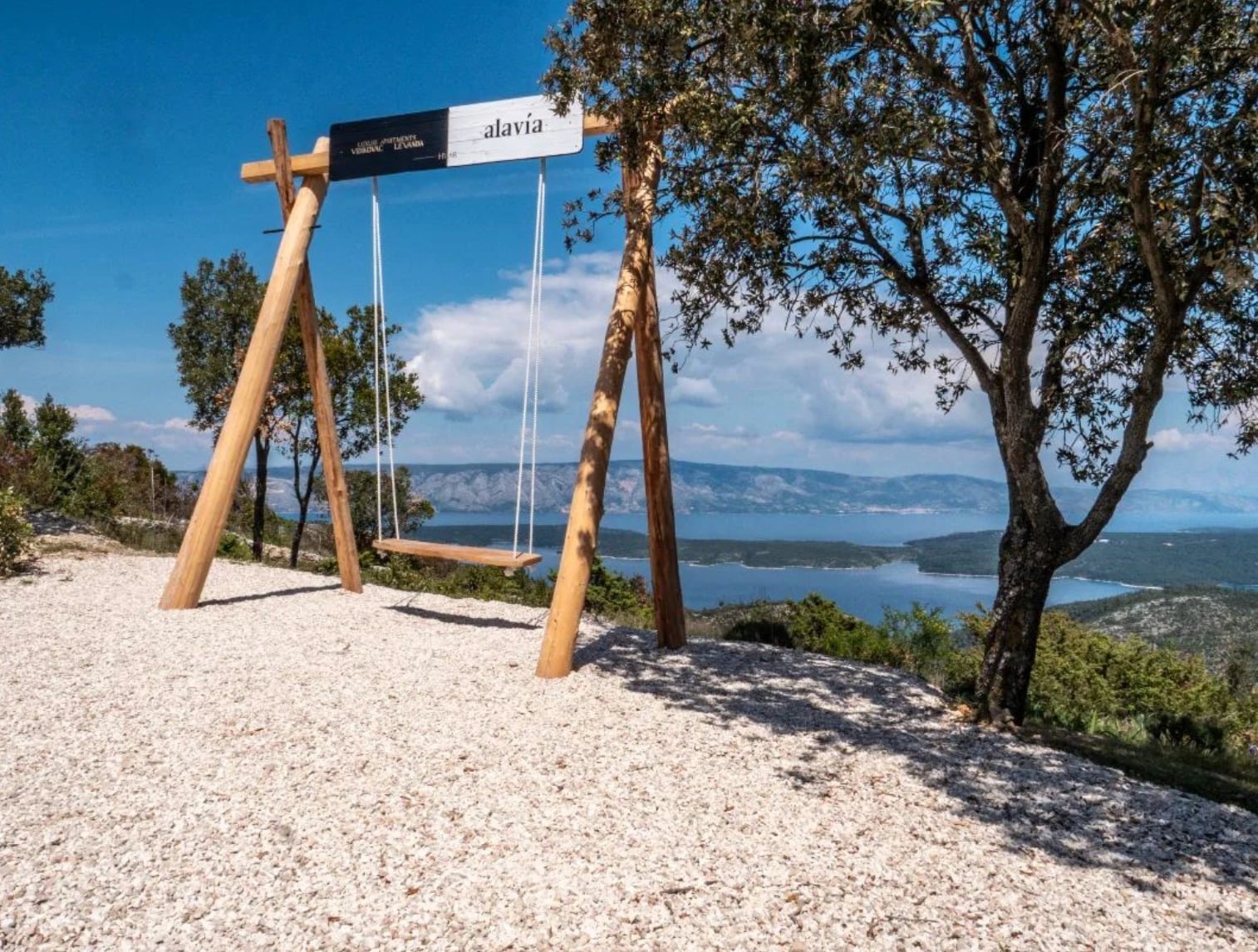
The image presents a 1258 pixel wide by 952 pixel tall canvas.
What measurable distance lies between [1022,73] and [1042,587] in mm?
3664

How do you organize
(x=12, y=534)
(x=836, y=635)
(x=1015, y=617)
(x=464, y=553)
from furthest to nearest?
(x=12, y=534) → (x=836, y=635) → (x=464, y=553) → (x=1015, y=617)

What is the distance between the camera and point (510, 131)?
760cm

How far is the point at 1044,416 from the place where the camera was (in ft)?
19.6

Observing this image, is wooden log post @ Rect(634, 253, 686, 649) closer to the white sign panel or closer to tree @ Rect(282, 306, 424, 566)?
the white sign panel

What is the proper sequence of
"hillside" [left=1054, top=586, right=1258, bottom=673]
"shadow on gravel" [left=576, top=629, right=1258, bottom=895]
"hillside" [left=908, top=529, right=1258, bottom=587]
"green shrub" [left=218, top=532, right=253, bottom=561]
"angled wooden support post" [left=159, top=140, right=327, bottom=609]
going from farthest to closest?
"hillside" [left=908, top=529, right=1258, bottom=587] → "hillside" [left=1054, top=586, right=1258, bottom=673] → "green shrub" [left=218, top=532, right=253, bottom=561] → "angled wooden support post" [left=159, top=140, right=327, bottom=609] → "shadow on gravel" [left=576, top=629, right=1258, bottom=895]

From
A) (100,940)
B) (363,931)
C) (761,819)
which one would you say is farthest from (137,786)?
(761,819)

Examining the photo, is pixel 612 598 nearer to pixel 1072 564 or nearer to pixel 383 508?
pixel 383 508

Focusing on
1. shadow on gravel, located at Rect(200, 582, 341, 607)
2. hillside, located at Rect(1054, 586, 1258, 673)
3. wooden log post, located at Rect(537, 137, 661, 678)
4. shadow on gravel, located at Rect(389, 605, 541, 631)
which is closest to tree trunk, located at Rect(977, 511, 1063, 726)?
wooden log post, located at Rect(537, 137, 661, 678)

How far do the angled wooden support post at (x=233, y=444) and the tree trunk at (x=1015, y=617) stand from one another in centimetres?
683

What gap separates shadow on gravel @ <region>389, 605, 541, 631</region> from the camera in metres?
8.72

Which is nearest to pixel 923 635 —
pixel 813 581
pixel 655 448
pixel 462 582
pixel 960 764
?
pixel 655 448

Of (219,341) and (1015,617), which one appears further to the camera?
(219,341)

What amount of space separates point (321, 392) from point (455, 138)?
3227 millimetres

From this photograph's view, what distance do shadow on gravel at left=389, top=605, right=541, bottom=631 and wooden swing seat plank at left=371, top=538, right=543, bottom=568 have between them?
147 cm
